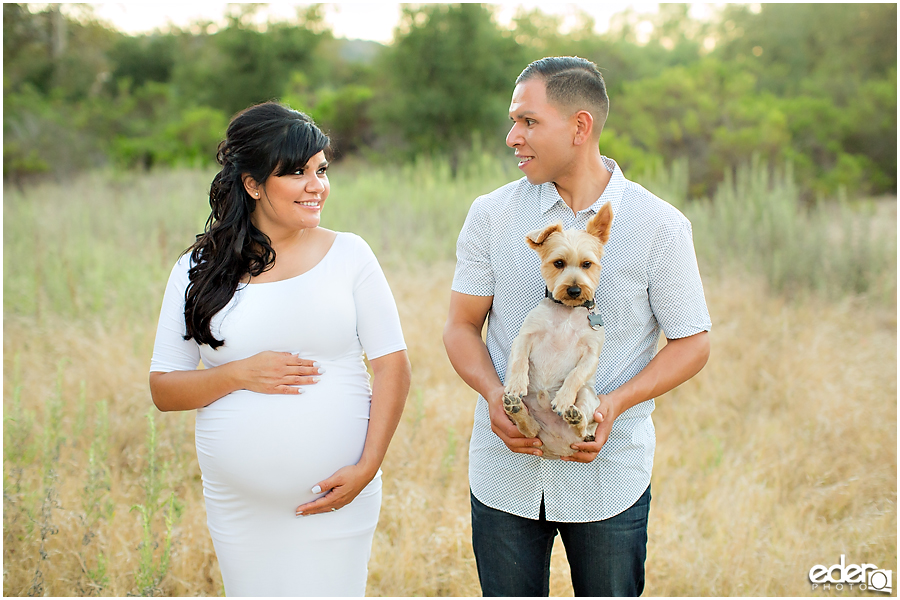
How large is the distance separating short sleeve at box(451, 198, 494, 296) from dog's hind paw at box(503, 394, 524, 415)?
1.75 feet

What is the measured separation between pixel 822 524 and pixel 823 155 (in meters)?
15.2

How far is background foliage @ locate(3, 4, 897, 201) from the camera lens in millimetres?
15383

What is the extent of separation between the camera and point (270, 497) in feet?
7.87

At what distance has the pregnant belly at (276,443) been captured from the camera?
2387 mm

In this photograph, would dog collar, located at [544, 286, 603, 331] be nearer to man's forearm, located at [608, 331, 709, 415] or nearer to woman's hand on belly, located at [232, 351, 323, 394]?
man's forearm, located at [608, 331, 709, 415]

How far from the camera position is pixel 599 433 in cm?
209

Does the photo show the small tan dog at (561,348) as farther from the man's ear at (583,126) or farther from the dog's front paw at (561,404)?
the man's ear at (583,126)

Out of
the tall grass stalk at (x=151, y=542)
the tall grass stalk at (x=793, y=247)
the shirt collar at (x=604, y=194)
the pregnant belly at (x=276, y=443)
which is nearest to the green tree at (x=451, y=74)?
the tall grass stalk at (x=793, y=247)

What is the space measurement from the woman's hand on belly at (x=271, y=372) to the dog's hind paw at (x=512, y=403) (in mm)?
766

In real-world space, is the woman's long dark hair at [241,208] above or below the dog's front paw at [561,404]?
above

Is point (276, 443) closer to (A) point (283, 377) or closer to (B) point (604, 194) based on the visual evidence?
(A) point (283, 377)

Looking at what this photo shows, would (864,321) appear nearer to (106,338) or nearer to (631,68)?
(106,338)

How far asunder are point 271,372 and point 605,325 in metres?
1.17

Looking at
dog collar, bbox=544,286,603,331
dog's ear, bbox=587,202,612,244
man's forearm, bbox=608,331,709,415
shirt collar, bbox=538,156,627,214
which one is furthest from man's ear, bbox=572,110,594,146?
man's forearm, bbox=608,331,709,415
